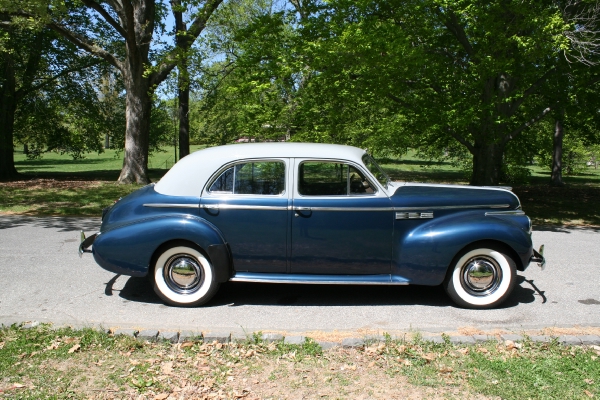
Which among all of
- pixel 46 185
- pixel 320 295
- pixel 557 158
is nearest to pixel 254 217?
pixel 320 295

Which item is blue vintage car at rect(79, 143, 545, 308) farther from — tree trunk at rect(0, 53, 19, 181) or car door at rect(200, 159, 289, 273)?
tree trunk at rect(0, 53, 19, 181)

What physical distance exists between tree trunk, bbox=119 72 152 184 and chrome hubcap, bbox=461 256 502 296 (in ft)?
44.5

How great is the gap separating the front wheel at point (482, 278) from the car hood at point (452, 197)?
0.56 m

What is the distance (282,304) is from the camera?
5.32 m

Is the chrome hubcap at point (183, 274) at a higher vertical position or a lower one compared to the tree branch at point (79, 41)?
lower

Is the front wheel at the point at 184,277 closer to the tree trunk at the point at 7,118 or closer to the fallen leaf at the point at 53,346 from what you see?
the fallen leaf at the point at 53,346

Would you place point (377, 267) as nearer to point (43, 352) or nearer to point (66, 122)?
point (43, 352)

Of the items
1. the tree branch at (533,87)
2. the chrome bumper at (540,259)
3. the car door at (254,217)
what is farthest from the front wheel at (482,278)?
the tree branch at (533,87)

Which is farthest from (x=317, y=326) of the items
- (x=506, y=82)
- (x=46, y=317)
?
(x=506, y=82)

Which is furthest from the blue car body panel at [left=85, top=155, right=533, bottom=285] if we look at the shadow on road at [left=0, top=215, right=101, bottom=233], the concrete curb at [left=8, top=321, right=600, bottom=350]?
the shadow on road at [left=0, top=215, right=101, bottom=233]

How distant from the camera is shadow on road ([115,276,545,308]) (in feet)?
17.6

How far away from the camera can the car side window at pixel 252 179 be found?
5.23 meters

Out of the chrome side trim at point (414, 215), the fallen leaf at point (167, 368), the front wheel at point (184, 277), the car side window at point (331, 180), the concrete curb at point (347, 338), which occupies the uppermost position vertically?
the car side window at point (331, 180)

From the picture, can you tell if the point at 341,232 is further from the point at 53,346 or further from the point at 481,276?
the point at 53,346
